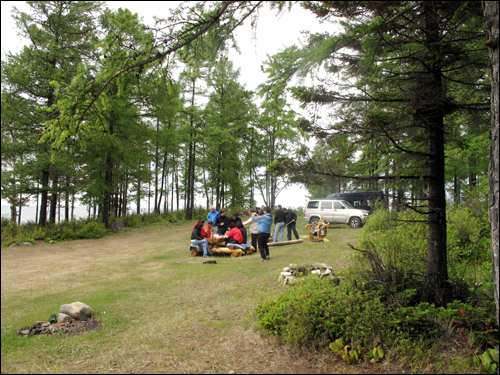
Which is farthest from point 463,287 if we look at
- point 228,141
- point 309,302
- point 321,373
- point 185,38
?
point 228,141

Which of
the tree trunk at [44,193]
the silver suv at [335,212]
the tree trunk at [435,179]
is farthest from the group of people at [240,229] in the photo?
the tree trunk at [44,193]

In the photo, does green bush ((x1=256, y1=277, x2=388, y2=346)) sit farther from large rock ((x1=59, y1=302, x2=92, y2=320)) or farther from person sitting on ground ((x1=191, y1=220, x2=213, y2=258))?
person sitting on ground ((x1=191, y1=220, x2=213, y2=258))

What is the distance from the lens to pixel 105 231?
1739 cm

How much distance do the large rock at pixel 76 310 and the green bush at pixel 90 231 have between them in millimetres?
12919

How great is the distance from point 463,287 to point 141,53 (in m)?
5.63

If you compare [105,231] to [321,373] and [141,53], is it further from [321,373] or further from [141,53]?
[321,373]

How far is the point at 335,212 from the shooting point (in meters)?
19.6

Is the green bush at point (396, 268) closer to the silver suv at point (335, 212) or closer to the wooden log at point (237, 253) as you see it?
the wooden log at point (237, 253)

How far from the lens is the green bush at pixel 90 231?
605 inches

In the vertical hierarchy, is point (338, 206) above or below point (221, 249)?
above

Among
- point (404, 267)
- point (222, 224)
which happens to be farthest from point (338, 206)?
point (404, 267)

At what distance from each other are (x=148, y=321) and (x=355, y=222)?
16.5m

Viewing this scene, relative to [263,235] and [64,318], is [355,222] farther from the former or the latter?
[64,318]

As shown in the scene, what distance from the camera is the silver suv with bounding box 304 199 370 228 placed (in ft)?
61.5
